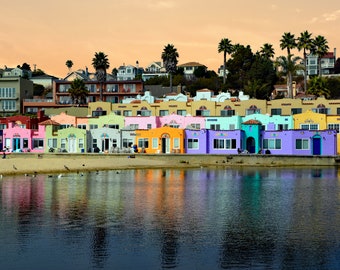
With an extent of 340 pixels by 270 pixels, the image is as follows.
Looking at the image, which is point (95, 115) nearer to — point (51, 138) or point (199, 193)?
point (51, 138)

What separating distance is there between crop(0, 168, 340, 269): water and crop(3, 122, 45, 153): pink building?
37.1 m

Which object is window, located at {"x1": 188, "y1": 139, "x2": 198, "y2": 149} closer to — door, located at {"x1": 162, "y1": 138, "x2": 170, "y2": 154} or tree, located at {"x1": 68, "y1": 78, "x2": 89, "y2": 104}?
door, located at {"x1": 162, "y1": 138, "x2": 170, "y2": 154}

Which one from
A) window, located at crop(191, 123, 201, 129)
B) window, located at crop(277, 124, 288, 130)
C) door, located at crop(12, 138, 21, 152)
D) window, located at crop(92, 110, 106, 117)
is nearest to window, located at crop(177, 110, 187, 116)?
window, located at crop(191, 123, 201, 129)

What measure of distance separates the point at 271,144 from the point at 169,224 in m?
62.1

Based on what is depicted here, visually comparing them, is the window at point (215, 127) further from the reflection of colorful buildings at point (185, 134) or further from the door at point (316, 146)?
the door at point (316, 146)

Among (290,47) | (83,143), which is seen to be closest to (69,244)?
(83,143)

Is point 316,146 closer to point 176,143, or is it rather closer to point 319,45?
point 176,143

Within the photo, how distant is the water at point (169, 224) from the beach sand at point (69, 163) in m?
10.2

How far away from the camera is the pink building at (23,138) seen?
105125 millimetres

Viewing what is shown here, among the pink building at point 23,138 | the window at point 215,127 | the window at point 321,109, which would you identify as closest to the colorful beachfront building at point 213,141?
the window at point 215,127

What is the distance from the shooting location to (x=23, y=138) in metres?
106

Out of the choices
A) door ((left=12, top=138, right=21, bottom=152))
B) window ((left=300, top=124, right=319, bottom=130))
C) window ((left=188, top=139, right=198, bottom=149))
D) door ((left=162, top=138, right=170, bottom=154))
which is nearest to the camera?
door ((left=162, top=138, right=170, bottom=154))

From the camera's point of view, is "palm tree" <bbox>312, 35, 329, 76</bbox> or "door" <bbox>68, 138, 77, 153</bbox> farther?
"palm tree" <bbox>312, 35, 329, 76</bbox>

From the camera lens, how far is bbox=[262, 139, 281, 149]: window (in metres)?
98.2
